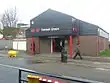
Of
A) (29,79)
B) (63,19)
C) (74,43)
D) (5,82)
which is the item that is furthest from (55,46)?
(29,79)

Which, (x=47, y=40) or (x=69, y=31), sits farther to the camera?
(x=47, y=40)

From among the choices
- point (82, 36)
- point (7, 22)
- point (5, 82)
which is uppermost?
point (7, 22)

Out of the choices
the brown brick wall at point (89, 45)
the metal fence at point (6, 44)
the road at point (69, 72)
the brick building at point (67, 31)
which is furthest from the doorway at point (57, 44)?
the road at point (69, 72)

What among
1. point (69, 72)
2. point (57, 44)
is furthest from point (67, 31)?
point (69, 72)

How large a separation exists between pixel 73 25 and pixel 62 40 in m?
5.86

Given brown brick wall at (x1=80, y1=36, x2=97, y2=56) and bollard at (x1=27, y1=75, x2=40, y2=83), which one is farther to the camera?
brown brick wall at (x1=80, y1=36, x2=97, y2=56)

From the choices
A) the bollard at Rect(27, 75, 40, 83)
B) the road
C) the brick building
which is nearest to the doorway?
the brick building

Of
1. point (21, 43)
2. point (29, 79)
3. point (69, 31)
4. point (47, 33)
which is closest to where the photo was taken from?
point (29, 79)

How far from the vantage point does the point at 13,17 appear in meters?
90.3

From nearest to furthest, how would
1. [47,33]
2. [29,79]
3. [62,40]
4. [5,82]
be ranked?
[29,79] → [5,82] → [47,33] → [62,40]

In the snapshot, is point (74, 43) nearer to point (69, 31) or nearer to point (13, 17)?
point (69, 31)

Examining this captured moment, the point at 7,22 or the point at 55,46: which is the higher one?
the point at 7,22

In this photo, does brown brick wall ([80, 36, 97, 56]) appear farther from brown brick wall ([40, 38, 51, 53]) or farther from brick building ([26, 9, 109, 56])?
brown brick wall ([40, 38, 51, 53])

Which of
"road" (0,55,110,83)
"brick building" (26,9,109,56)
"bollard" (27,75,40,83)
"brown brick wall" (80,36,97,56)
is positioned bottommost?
"road" (0,55,110,83)
